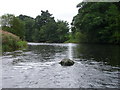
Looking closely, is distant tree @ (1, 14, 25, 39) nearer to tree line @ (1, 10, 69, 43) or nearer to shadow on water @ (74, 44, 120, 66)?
shadow on water @ (74, 44, 120, 66)

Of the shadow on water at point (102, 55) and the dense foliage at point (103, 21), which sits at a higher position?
the dense foliage at point (103, 21)

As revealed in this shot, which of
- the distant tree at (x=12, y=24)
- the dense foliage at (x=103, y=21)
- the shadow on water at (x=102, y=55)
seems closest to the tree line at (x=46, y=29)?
the distant tree at (x=12, y=24)

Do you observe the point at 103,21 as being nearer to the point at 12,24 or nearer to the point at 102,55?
the point at 12,24

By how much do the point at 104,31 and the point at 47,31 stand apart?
51362mm

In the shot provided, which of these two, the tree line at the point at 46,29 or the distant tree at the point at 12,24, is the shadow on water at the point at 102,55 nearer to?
the distant tree at the point at 12,24

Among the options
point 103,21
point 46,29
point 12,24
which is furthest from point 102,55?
point 46,29

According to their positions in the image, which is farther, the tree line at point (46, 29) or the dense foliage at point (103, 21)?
the tree line at point (46, 29)

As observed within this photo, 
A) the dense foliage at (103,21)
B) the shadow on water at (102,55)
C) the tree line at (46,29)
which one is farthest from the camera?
the tree line at (46,29)

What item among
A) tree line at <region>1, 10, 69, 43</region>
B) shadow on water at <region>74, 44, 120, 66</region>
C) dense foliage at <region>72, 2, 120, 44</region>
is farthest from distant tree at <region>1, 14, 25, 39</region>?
tree line at <region>1, 10, 69, 43</region>

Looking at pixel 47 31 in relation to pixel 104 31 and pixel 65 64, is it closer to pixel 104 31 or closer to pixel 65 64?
pixel 104 31

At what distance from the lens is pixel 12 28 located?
1811 inches

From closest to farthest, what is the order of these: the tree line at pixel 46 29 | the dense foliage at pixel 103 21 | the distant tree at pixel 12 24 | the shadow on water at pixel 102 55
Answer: the shadow on water at pixel 102 55
the dense foliage at pixel 103 21
the distant tree at pixel 12 24
the tree line at pixel 46 29

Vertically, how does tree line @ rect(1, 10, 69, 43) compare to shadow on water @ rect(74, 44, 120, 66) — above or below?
above

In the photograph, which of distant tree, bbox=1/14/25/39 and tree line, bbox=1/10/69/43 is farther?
tree line, bbox=1/10/69/43
